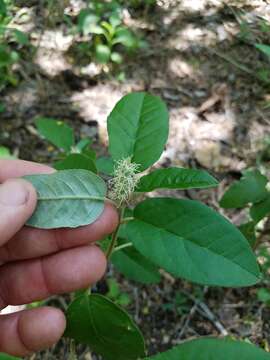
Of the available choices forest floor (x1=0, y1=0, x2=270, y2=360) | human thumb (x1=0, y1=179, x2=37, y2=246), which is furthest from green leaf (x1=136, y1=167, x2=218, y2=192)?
forest floor (x1=0, y1=0, x2=270, y2=360)

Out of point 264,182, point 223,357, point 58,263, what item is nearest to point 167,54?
point 264,182

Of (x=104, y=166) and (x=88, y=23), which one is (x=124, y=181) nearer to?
(x=104, y=166)

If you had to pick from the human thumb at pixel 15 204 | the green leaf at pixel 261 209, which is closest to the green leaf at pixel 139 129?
the human thumb at pixel 15 204

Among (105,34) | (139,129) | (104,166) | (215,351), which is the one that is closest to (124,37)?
(105,34)

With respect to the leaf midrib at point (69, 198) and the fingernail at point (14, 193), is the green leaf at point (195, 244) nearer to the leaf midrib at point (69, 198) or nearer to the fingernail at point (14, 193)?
the leaf midrib at point (69, 198)

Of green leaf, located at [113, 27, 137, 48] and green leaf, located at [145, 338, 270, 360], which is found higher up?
green leaf, located at [145, 338, 270, 360]

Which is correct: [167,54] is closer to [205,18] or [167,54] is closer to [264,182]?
[205,18]

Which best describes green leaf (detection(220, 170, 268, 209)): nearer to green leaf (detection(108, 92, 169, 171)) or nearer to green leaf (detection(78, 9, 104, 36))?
green leaf (detection(108, 92, 169, 171))
